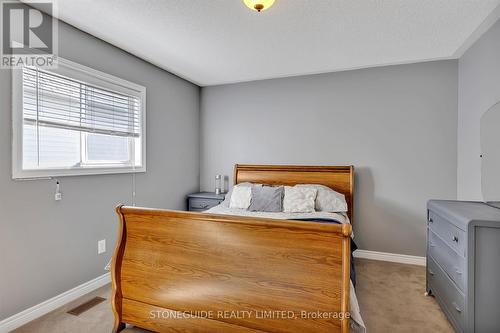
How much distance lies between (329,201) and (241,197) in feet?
3.40

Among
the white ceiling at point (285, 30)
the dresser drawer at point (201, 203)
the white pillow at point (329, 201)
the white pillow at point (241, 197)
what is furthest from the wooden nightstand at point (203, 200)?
the white ceiling at point (285, 30)

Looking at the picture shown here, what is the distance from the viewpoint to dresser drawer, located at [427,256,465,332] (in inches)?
71.7

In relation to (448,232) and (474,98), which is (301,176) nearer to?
(448,232)

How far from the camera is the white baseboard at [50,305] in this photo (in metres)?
1.99

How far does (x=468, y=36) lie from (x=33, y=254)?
4285mm

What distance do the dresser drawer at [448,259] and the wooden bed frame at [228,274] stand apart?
985 mm

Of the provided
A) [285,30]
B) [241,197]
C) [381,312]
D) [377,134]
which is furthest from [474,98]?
[241,197]

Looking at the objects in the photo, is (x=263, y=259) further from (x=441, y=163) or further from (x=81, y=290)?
(x=441, y=163)

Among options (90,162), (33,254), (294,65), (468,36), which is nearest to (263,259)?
(33,254)

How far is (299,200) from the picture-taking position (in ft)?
10.2

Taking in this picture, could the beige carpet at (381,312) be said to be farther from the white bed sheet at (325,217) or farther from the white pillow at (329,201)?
the white pillow at (329,201)

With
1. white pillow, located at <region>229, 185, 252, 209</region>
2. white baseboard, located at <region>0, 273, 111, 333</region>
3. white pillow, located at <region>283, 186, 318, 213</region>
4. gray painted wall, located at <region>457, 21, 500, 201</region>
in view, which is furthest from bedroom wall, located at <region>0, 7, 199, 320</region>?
gray painted wall, located at <region>457, 21, 500, 201</region>

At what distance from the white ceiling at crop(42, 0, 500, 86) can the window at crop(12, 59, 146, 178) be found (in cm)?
49

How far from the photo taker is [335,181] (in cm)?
348
